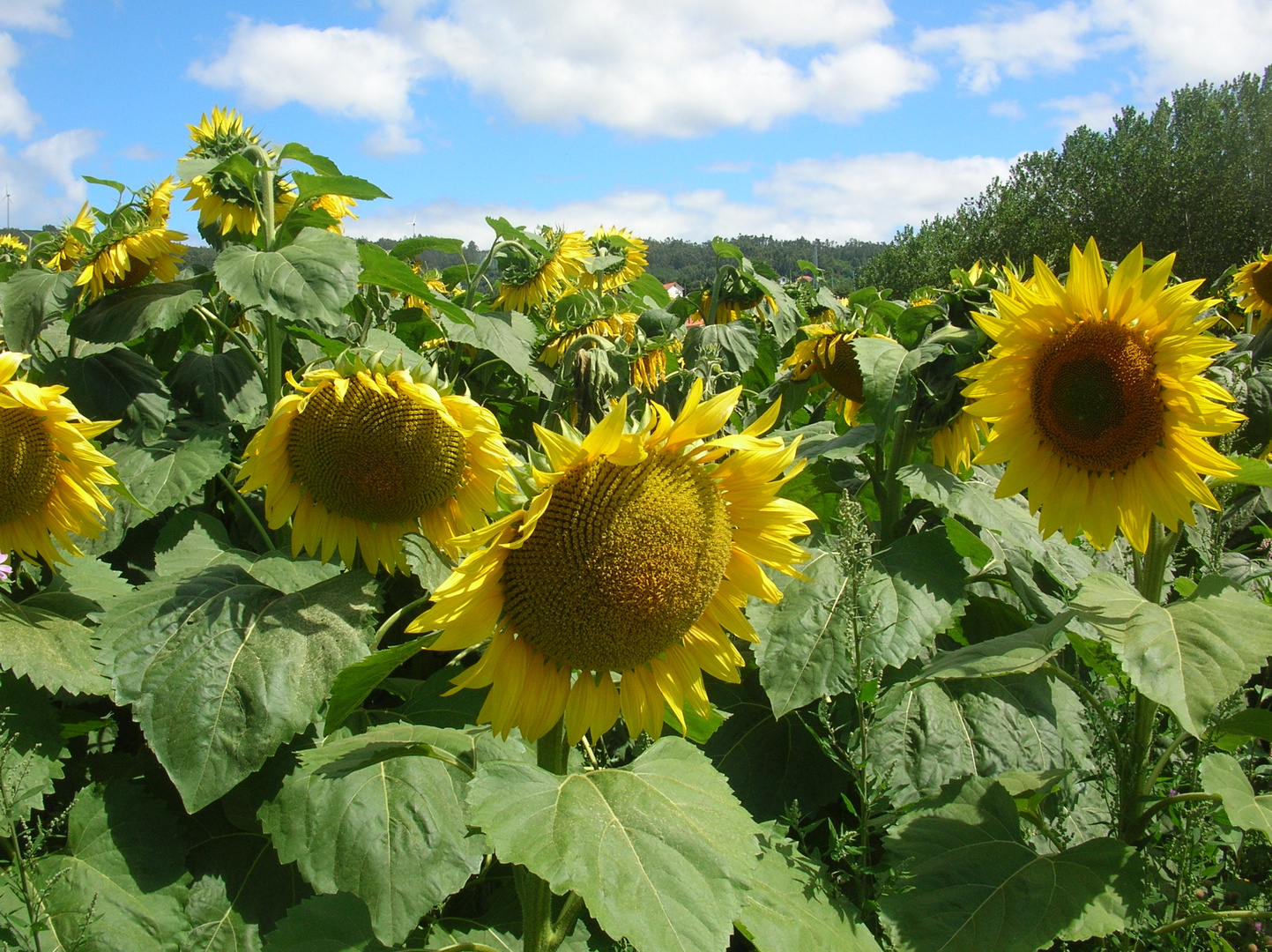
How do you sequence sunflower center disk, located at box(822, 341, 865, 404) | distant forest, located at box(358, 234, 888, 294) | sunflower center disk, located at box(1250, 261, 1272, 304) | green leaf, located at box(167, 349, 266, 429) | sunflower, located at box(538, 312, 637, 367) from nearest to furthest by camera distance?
1. green leaf, located at box(167, 349, 266, 429)
2. sunflower center disk, located at box(822, 341, 865, 404)
3. sunflower, located at box(538, 312, 637, 367)
4. sunflower center disk, located at box(1250, 261, 1272, 304)
5. distant forest, located at box(358, 234, 888, 294)

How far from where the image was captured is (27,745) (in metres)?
2.13

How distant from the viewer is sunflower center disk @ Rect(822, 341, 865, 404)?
383 centimetres

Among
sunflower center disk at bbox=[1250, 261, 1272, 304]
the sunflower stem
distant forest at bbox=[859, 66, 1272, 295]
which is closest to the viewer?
the sunflower stem

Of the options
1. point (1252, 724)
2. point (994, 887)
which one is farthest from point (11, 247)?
point (1252, 724)

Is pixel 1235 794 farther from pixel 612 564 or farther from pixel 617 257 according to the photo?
pixel 617 257

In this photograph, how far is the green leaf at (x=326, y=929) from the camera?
1.90 meters

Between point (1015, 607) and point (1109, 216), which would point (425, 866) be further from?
point (1109, 216)

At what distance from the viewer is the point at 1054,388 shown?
2721mm

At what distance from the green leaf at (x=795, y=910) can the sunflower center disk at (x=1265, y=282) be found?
656 centimetres

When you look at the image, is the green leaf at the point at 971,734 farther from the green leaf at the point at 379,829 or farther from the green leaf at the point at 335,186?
the green leaf at the point at 335,186

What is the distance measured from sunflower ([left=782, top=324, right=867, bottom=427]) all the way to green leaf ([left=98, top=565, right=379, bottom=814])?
2344 mm

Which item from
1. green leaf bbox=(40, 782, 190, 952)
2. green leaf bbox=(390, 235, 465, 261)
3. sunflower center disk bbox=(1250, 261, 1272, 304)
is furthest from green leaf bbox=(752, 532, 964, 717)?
sunflower center disk bbox=(1250, 261, 1272, 304)

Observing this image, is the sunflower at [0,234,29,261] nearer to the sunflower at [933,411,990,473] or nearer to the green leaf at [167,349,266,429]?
the green leaf at [167,349,266,429]

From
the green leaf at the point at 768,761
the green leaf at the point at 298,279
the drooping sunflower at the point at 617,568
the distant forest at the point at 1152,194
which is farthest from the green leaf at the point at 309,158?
the distant forest at the point at 1152,194
